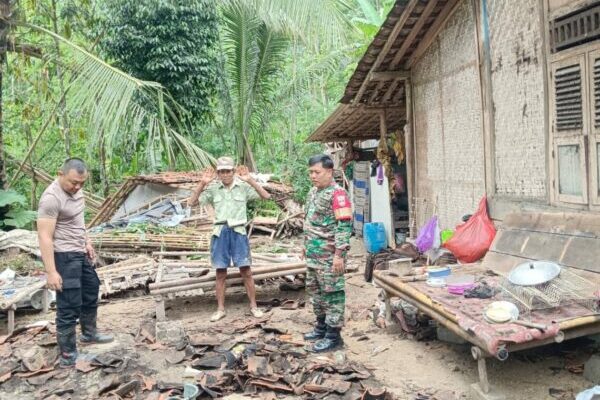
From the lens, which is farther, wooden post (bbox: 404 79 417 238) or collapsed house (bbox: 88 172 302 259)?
collapsed house (bbox: 88 172 302 259)

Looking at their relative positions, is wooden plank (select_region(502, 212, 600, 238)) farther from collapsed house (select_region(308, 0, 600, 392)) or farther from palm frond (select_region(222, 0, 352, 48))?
palm frond (select_region(222, 0, 352, 48))

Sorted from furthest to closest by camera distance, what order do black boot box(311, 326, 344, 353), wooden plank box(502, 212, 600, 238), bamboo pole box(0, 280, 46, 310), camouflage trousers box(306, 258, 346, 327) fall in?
bamboo pole box(0, 280, 46, 310) < black boot box(311, 326, 344, 353) < camouflage trousers box(306, 258, 346, 327) < wooden plank box(502, 212, 600, 238)

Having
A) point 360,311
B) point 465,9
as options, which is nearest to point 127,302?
point 360,311

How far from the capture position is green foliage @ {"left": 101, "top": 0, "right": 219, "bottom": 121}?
13320 millimetres

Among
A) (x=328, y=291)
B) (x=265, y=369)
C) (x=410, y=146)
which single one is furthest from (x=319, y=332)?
(x=410, y=146)

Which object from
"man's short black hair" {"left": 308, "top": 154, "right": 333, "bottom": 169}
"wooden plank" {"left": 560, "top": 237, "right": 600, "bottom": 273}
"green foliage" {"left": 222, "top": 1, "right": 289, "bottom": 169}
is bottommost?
"wooden plank" {"left": 560, "top": 237, "right": 600, "bottom": 273}

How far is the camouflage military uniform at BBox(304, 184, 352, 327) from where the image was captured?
189 inches

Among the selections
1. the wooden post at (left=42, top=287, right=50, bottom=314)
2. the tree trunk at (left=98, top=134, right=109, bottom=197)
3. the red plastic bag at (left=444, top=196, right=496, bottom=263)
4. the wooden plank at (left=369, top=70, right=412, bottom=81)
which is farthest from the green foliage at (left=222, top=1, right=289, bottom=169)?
the red plastic bag at (left=444, top=196, right=496, bottom=263)

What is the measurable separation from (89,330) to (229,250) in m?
1.72

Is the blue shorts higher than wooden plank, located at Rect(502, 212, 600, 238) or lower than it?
lower

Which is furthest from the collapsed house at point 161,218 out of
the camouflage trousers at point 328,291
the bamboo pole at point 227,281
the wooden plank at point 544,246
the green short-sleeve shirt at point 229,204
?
the wooden plank at point 544,246

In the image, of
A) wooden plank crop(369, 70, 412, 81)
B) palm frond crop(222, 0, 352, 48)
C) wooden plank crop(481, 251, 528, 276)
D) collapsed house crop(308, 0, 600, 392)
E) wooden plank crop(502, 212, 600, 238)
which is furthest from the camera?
wooden plank crop(369, 70, 412, 81)

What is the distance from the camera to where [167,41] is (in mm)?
13617

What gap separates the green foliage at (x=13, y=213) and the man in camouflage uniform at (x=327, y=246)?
7.21 meters
